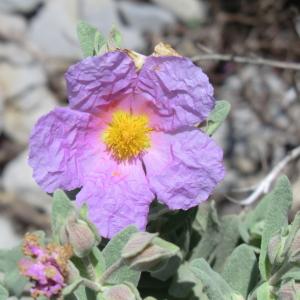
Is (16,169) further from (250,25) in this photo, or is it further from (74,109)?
(74,109)

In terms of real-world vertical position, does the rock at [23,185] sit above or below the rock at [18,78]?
below

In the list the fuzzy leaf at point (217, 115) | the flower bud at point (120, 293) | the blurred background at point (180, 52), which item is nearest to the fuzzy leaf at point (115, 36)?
the fuzzy leaf at point (217, 115)

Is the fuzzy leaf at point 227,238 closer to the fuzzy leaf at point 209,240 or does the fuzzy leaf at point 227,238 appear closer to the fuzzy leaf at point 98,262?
the fuzzy leaf at point 209,240

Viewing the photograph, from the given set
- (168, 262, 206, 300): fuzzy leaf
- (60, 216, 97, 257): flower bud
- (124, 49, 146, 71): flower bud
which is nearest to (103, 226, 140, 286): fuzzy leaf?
(60, 216, 97, 257): flower bud

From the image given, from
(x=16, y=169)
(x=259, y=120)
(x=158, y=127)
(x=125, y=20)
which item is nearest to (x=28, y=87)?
(x=16, y=169)

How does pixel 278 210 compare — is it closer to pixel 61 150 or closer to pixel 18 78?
pixel 61 150

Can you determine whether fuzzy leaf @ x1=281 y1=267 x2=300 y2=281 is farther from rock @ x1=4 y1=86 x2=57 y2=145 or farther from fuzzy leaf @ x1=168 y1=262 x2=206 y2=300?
rock @ x1=4 y1=86 x2=57 y2=145

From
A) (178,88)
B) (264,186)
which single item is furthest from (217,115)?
(264,186)
